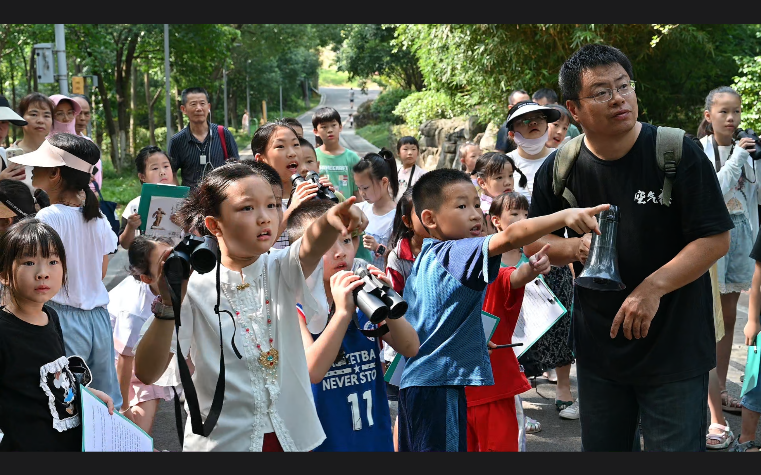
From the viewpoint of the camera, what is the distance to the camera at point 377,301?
2824 mm

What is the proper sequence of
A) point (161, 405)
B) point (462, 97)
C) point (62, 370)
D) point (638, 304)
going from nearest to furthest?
point (638, 304), point (62, 370), point (161, 405), point (462, 97)

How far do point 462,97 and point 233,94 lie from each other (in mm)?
38865

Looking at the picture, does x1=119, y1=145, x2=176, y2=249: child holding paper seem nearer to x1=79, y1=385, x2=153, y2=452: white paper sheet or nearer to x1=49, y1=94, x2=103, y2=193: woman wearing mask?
x1=49, y1=94, x2=103, y2=193: woman wearing mask

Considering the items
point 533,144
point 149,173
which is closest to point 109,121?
point 149,173

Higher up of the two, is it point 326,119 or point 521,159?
point 326,119

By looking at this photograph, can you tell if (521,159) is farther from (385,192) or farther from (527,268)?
(527,268)

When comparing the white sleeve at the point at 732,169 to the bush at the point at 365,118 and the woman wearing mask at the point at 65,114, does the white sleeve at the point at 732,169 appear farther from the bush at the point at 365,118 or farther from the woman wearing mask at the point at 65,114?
the bush at the point at 365,118

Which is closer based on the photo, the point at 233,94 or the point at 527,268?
the point at 527,268

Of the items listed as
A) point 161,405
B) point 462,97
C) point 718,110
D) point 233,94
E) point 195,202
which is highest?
point 233,94

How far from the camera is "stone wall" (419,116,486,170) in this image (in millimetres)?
20797

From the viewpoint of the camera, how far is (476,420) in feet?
13.2

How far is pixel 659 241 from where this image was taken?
10.0 feet

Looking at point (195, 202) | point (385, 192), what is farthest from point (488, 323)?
point (385, 192)

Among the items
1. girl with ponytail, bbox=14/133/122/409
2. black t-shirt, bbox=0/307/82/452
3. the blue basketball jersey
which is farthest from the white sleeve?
black t-shirt, bbox=0/307/82/452
